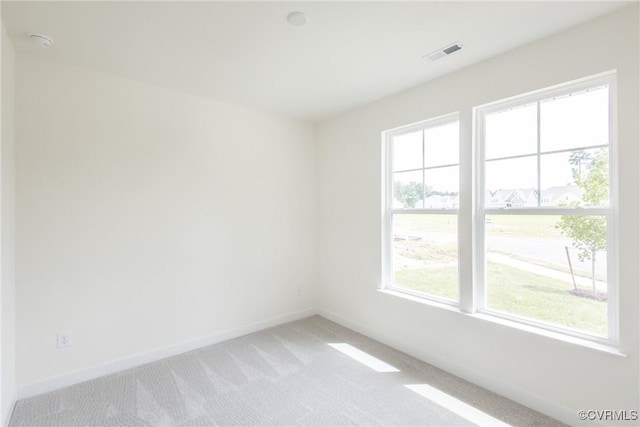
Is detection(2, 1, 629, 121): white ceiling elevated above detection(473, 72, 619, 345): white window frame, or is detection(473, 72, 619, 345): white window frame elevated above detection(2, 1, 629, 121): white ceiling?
detection(2, 1, 629, 121): white ceiling

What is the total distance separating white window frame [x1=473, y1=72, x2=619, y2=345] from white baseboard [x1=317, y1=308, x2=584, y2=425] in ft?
1.59

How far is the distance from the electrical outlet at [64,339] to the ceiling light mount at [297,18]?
2913mm

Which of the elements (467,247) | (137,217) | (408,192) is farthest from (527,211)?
(137,217)

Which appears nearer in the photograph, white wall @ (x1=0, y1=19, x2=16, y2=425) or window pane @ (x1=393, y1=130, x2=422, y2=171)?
white wall @ (x1=0, y1=19, x2=16, y2=425)

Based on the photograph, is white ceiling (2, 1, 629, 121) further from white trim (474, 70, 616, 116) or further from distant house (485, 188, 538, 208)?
distant house (485, 188, 538, 208)

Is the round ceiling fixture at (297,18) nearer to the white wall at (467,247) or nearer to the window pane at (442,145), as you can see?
the white wall at (467,247)

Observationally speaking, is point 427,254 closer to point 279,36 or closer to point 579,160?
point 579,160

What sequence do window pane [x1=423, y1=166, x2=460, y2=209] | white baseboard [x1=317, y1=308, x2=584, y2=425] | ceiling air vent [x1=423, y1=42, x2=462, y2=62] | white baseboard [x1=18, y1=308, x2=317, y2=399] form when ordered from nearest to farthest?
white baseboard [x1=317, y1=308, x2=584, y2=425] < ceiling air vent [x1=423, y1=42, x2=462, y2=62] < white baseboard [x1=18, y1=308, x2=317, y2=399] < window pane [x1=423, y1=166, x2=460, y2=209]

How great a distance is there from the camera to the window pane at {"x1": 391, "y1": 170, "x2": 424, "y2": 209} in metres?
2.99

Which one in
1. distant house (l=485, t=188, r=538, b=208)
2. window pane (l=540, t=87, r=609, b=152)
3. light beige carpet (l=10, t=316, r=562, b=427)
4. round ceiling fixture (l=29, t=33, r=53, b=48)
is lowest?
light beige carpet (l=10, t=316, r=562, b=427)

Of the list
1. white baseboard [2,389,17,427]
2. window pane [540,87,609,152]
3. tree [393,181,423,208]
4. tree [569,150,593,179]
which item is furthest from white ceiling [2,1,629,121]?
white baseboard [2,389,17,427]

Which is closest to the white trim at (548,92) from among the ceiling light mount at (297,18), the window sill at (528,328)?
→ the ceiling light mount at (297,18)

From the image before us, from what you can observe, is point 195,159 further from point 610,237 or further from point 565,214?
point 610,237

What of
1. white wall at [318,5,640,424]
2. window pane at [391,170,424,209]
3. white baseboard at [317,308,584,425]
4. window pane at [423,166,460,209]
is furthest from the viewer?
window pane at [391,170,424,209]
